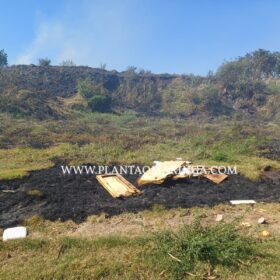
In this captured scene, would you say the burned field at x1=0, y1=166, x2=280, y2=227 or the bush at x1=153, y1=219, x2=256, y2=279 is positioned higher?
the bush at x1=153, y1=219, x2=256, y2=279

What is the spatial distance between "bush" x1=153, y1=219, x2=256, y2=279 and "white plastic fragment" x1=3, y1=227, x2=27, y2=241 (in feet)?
6.91

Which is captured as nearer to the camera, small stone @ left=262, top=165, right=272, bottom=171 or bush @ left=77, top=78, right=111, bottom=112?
small stone @ left=262, top=165, right=272, bottom=171

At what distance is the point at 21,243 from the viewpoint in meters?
4.50

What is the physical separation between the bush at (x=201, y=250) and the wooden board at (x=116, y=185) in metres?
Result: 2.65

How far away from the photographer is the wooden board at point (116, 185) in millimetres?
6820

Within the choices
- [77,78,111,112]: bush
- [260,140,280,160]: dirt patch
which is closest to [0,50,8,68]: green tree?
[77,78,111,112]: bush

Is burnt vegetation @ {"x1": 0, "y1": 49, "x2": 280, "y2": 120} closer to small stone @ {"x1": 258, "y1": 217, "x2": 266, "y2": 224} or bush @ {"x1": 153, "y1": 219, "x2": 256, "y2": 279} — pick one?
small stone @ {"x1": 258, "y1": 217, "x2": 266, "y2": 224}

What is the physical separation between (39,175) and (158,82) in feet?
135

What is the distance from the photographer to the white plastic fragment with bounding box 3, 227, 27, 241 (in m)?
4.70

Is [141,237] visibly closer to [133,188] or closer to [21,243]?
[21,243]

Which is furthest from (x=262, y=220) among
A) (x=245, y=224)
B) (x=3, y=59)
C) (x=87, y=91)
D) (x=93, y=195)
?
(x=3, y=59)

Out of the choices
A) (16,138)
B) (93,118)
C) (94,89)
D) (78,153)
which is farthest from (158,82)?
(78,153)

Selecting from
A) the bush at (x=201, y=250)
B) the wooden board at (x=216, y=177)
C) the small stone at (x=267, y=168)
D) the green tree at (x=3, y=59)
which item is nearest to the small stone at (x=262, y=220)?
the bush at (x=201, y=250)

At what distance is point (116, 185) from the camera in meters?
7.22
